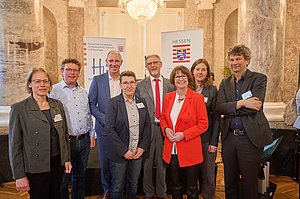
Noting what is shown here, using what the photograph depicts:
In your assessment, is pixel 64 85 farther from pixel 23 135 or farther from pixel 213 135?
pixel 213 135

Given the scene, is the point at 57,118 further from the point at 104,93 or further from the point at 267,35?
the point at 267,35

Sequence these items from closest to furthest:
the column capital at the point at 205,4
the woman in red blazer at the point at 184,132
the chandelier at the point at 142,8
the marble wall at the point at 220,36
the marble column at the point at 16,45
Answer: the woman in red blazer at the point at 184,132 → the marble column at the point at 16,45 → the chandelier at the point at 142,8 → the marble wall at the point at 220,36 → the column capital at the point at 205,4

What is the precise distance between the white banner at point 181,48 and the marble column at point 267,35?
91 cm

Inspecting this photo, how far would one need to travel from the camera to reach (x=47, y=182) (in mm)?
2207

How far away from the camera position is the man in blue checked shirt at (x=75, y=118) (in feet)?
8.90

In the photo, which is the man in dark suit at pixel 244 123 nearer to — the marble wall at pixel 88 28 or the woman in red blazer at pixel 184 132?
the woman in red blazer at pixel 184 132

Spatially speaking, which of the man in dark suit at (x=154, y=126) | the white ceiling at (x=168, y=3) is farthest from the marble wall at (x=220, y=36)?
the man in dark suit at (x=154, y=126)

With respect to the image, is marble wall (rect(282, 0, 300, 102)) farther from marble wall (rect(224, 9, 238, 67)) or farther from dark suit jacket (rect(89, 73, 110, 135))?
dark suit jacket (rect(89, 73, 110, 135))

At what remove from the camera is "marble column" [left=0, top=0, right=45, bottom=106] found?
4105 millimetres

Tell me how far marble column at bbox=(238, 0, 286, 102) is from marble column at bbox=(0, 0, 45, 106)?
3210 mm

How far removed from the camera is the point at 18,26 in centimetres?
414

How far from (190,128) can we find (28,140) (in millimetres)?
1331

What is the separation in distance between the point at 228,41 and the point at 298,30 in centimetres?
243

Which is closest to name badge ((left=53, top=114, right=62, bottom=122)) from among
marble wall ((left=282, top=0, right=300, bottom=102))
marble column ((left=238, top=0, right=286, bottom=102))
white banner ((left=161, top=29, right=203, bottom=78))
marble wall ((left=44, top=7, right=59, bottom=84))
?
marble column ((left=238, top=0, right=286, bottom=102))
